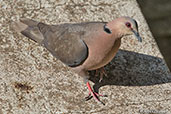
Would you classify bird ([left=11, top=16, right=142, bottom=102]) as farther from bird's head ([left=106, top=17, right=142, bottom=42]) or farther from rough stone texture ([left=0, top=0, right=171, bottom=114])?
rough stone texture ([left=0, top=0, right=171, bottom=114])

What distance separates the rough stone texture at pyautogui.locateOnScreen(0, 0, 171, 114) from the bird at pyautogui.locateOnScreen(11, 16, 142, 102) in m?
0.15

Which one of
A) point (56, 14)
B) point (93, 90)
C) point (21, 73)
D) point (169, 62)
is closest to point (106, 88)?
point (93, 90)

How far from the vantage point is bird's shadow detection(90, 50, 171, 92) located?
13.7 ft

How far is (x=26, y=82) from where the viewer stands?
3.97 meters

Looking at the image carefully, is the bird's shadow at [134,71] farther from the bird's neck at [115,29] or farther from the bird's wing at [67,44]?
the bird's neck at [115,29]

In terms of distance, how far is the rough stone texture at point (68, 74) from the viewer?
383 centimetres

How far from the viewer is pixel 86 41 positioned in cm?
388

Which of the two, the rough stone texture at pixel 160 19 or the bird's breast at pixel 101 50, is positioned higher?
the rough stone texture at pixel 160 19

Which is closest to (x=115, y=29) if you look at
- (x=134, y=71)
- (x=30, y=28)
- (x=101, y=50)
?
(x=101, y=50)

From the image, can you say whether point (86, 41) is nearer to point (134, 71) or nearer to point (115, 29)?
point (115, 29)

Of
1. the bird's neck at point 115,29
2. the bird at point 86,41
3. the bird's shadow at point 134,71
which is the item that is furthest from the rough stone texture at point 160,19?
the bird's neck at point 115,29

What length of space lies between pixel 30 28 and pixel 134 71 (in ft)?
4.27

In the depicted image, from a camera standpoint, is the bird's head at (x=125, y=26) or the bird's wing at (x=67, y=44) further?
the bird's wing at (x=67, y=44)

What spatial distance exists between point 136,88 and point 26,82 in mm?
1187
